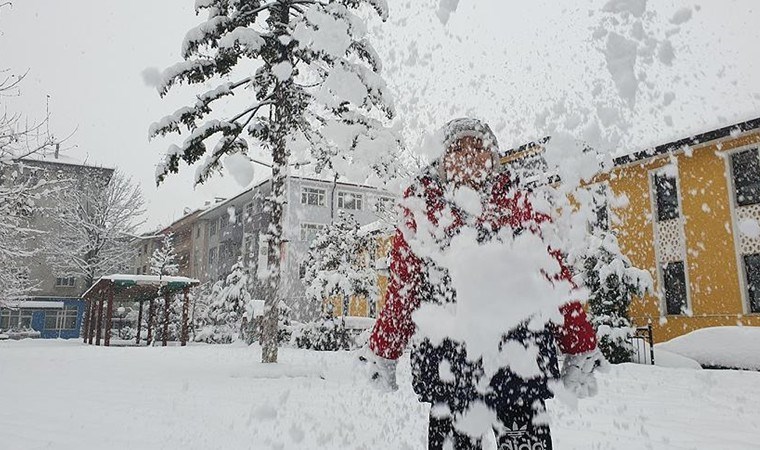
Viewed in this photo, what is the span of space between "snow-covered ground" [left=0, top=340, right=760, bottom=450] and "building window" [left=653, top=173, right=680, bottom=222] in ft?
26.1

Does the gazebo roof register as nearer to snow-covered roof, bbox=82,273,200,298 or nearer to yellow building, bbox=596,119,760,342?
snow-covered roof, bbox=82,273,200,298

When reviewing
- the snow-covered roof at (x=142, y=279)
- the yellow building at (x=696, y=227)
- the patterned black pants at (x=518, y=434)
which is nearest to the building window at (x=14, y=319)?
the snow-covered roof at (x=142, y=279)

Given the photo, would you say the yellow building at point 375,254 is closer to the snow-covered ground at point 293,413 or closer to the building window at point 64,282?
the snow-covered ground at point 293,413

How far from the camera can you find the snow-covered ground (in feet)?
14.5

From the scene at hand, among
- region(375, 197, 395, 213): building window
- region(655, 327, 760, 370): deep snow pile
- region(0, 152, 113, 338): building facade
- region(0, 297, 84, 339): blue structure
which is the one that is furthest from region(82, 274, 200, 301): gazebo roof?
region(0, 297, 84, 339): blue structure

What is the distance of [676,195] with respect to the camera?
55.0 feet

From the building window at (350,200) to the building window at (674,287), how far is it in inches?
1017

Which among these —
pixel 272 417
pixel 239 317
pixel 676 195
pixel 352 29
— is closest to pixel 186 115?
pixel 352 29

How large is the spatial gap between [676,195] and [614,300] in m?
4.26

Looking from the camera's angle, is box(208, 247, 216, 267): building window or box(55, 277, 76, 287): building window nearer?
box(208, 247, 216, 267): building window

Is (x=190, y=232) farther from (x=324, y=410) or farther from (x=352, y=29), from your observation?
(x=324, y=410)

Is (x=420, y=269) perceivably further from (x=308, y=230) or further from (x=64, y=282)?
(x=64, y=282)

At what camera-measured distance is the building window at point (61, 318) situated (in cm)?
5056

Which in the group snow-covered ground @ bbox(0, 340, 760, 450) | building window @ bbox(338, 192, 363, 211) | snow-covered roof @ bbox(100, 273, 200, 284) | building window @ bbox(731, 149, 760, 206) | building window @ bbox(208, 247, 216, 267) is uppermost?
building window @ bbox(338, 192, 363, 211)
